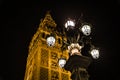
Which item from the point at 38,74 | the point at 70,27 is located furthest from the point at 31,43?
the point at 70,27

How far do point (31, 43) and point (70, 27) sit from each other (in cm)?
3353

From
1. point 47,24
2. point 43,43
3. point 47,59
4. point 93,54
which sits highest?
point 47,24

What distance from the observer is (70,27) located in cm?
1359

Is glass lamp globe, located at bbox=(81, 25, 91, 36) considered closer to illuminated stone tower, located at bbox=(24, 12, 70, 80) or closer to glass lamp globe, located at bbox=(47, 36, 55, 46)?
glass lamp globe, located at bbox=(47, 36, 55, 46)

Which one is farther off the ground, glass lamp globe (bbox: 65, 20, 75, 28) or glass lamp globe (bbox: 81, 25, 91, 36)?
glass lamp globe (bbox: 65, 20, 75, 28)

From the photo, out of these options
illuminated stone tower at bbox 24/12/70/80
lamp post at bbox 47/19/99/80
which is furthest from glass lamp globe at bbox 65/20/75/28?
A: illuminated stone tower at bbox 24/12/70/80

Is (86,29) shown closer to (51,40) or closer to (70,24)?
(70,24)

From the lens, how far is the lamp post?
34.7 feet

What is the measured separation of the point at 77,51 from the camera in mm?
11914

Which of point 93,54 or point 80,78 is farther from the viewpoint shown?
point 93,54

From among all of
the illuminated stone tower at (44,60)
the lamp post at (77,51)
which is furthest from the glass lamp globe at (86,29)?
the illuminated stone tower at (44,60)

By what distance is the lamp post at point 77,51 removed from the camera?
34.7 feet

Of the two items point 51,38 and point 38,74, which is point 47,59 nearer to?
point 38,74

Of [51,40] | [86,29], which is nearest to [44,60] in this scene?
[51,40]
